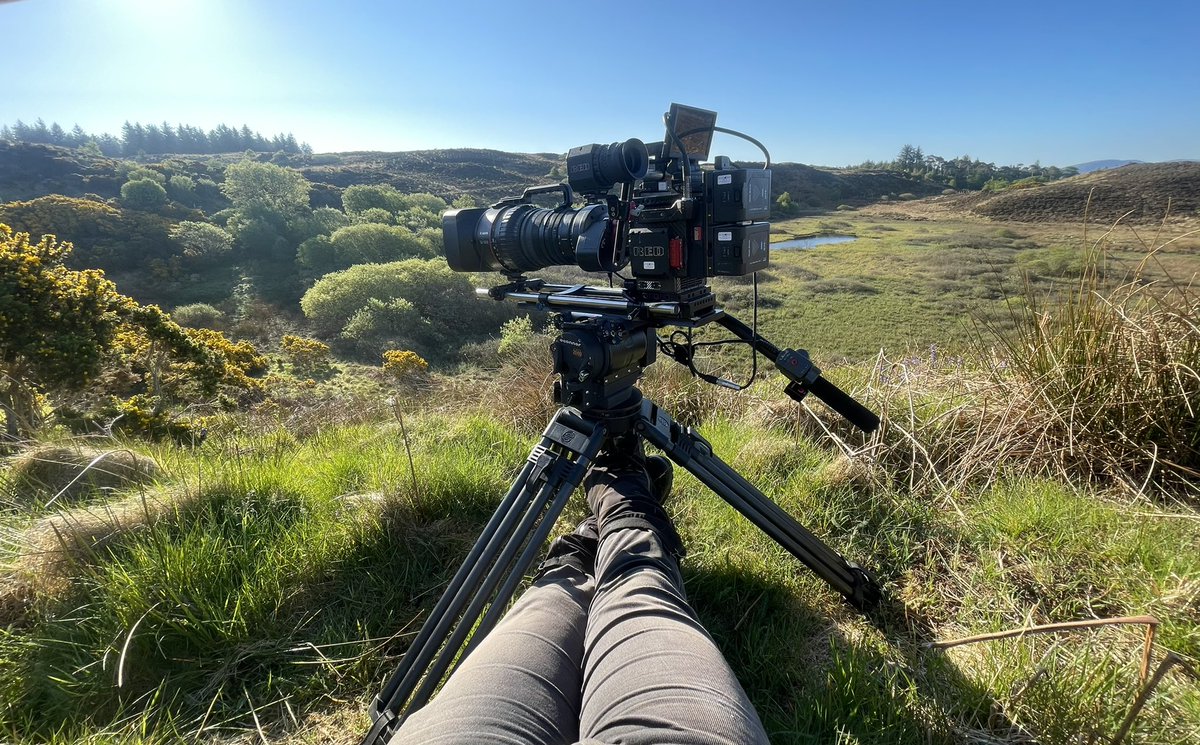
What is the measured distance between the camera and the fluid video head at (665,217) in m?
1.35

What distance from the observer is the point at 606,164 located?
59.7 inches

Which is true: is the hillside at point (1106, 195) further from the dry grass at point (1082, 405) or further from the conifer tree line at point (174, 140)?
the conifer tree line at point (174, 140)

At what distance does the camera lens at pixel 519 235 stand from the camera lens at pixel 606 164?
0.25ft

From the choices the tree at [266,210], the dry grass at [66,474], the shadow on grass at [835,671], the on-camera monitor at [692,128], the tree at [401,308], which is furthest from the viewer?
the tree at [266,210]

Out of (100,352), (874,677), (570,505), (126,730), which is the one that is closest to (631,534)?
(874,677)

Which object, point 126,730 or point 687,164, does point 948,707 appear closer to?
point 687,164

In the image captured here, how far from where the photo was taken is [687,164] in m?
1.38

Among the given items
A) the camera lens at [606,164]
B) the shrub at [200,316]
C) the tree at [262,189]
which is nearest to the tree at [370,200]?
the tree at [262,189]

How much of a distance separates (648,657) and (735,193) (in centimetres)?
116

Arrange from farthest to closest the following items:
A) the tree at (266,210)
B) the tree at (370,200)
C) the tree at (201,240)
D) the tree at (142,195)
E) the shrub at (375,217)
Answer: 1. the tree at (370,200)
2. the shrub at (375,217)
3. the tree at (142,195)
4. the tree at (266,210)
5. the tree at (201,240)

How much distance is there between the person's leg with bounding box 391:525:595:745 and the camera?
0.84 m

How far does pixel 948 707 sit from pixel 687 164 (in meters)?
1.56

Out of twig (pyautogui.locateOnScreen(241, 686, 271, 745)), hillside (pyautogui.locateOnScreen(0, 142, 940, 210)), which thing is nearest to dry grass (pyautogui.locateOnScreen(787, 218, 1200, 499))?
twig (pyautogui.locateOnScreen(241, 686, 271, 745))

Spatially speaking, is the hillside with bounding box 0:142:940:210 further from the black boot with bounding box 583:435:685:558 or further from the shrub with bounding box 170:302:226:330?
the black boot with bounding box 583:435:685:558
